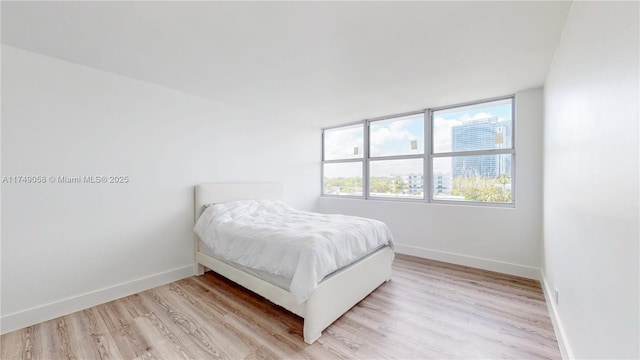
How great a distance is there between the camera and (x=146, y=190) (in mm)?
2746

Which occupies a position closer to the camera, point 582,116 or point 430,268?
point 582,116

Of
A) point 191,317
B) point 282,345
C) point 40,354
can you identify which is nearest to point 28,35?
point 40,354

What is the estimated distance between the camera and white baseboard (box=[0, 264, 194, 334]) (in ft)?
6.53

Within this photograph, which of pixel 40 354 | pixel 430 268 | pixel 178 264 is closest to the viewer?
pixel 40 354

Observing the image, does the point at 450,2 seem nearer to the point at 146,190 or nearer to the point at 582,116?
the point at 582,116

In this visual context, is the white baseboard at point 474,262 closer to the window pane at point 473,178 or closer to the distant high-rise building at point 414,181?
the window pane at point 473,178

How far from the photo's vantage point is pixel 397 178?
418 cm

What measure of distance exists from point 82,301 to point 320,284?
2.33m

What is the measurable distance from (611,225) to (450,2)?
1.43m

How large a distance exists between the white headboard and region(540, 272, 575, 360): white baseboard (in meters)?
3.45

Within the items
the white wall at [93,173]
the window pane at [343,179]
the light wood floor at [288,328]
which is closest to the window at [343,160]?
the window pane at [343,179]

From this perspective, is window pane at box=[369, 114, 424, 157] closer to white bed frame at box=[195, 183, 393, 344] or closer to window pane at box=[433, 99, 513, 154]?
window pane at box=[433, 99, 513, 154]

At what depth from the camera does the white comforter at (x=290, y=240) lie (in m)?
1.87

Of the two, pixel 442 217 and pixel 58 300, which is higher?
pixel 442 217
